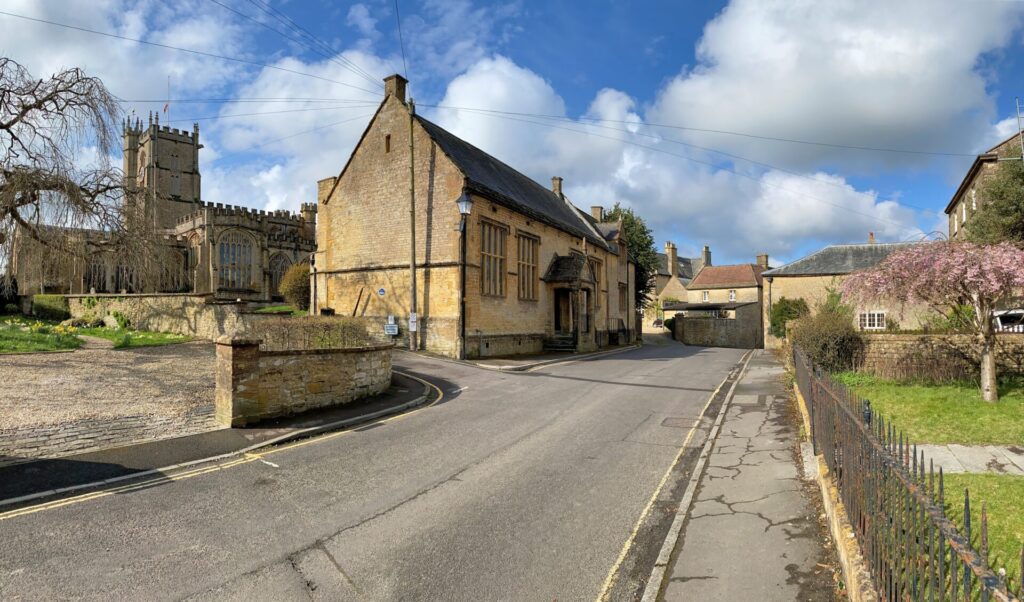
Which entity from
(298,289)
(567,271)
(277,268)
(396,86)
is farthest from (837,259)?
(277,268)

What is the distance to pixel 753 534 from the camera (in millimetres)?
5547

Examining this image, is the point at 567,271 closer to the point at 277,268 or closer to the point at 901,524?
the point at 901,524

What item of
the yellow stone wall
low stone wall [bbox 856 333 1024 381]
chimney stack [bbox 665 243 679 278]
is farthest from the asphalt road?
chimney stack [bbox 665 243 679 278]

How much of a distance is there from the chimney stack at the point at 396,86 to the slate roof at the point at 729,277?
4694 centimetres

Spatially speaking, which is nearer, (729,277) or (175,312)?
(175,312)

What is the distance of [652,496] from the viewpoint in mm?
6812

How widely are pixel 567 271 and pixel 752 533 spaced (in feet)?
82.5

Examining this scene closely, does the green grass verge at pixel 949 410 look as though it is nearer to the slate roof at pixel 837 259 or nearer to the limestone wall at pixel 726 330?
the slate roof at pixel 837 259

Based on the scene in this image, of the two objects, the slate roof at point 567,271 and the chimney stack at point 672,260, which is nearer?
the slate roof at point 567,271

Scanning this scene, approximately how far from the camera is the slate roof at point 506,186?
24.9 metres

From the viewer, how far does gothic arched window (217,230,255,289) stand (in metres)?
47.2

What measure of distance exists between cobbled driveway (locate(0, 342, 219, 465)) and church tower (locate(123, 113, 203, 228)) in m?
65.7

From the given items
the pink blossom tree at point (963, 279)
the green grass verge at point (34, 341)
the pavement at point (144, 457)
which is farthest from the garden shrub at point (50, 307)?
the pink blossom tree at point (963, 279)

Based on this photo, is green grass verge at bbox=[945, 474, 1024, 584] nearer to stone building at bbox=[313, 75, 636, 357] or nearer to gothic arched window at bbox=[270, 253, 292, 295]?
stone building at bbox=[313, 75, 636, 357]
